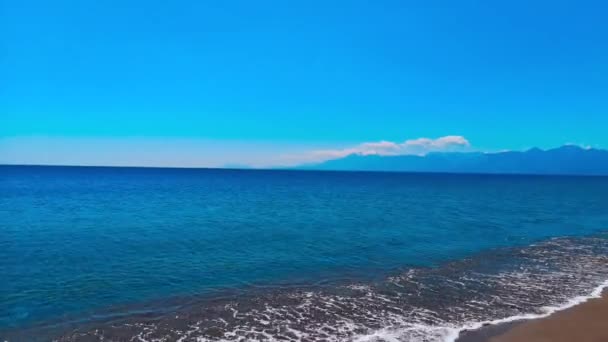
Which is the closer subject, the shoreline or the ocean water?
the shoreline

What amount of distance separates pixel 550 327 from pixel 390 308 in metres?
5.73

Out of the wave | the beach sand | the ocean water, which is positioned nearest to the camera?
the beach sand

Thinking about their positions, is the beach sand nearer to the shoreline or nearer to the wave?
the shoreline

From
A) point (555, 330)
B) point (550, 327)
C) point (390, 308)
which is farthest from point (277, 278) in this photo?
point (555, 330)

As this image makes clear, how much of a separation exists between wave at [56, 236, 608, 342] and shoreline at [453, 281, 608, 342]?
187 mm

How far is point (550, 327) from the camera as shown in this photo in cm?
1344

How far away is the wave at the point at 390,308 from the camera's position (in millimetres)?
12742

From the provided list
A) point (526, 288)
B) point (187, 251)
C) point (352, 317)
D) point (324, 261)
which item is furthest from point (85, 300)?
point (526, 288)

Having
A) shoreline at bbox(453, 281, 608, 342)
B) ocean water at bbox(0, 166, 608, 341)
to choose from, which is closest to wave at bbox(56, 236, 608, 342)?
ocean water at bbox(0, 166, 608, 341)

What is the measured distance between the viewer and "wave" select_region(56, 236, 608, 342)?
12.7m

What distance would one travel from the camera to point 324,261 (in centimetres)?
2264

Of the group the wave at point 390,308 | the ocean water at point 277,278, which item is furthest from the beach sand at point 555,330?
the ocean water at point 277,278

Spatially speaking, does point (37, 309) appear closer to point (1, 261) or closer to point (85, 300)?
point (85, 300)

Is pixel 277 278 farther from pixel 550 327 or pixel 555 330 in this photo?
pixel 555 330
